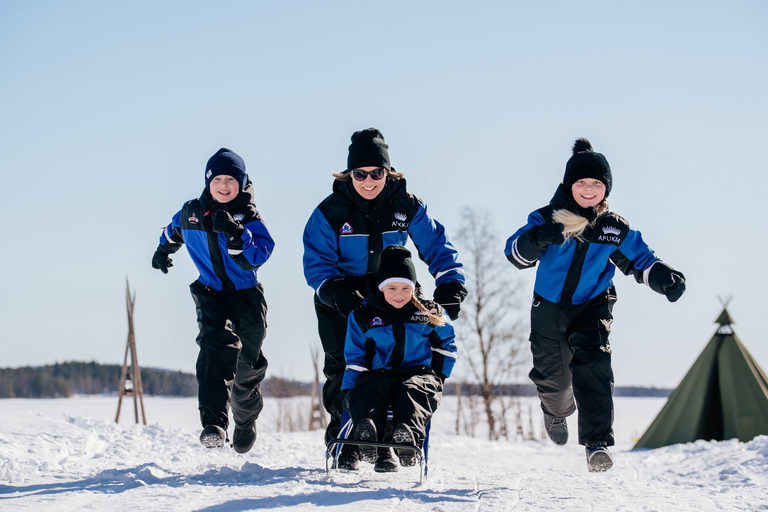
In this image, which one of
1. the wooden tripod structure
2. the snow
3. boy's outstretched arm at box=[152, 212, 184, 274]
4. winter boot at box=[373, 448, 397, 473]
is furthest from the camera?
the wooden tripod structure

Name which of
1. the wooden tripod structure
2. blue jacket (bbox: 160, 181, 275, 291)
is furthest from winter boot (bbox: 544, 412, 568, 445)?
the wooden tripod structure

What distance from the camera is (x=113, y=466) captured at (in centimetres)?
583

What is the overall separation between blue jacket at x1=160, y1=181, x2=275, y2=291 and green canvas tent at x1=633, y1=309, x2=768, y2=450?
9916 millimetres

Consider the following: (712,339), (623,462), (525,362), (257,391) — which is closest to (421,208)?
(257,391)

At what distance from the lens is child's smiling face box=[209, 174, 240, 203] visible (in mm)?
5809

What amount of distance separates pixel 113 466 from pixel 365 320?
7.75 ft

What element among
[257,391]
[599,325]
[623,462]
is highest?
[599,325]

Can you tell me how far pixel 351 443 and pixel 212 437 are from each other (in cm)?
124

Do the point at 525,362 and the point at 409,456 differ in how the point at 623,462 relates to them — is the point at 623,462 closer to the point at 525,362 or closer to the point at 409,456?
the point at 409,456

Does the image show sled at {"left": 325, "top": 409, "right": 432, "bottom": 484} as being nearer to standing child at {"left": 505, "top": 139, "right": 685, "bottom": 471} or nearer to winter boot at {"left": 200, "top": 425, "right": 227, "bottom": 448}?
winter boot at {"left": 200, "top": 425, "right": 227, "bottom": 448}

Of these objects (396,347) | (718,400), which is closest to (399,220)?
(396,347)

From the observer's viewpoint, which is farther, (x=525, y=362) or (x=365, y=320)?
(x=525, y=362)

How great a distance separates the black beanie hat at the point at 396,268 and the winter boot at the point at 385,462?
1.04m

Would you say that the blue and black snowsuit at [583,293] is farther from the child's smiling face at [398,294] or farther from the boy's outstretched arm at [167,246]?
the boy's outstretched arm at [167,246]
